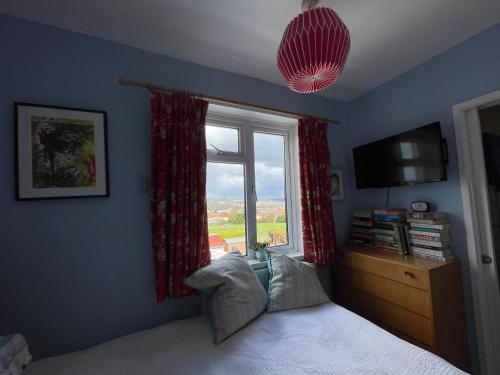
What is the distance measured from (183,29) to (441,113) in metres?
2.05

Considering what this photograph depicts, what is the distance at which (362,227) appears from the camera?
7.27 feet

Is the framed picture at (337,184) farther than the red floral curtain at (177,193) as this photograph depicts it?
Yes

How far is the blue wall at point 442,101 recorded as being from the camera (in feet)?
5.08

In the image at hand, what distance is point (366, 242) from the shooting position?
2.16m

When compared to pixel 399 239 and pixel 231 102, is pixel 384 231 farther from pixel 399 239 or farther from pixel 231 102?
pixel 231 102

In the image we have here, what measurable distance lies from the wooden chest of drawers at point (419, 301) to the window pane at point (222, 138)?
5.01ft

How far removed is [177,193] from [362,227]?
5.95ft

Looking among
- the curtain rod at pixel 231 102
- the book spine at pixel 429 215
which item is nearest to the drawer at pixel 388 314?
the book spine at pixel 429 215

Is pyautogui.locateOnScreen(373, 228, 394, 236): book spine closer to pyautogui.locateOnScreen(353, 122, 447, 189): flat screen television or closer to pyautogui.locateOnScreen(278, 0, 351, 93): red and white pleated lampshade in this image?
pyautogui.locateOnScreen(353, 122, 447, 189): flat screen television

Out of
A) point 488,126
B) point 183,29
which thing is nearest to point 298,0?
point 183,29

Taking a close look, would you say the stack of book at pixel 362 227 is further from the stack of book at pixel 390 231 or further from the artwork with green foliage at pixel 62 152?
the artwork with green foliage at pixel 62 152

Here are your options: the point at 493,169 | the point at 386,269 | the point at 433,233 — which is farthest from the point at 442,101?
the point at 386,269

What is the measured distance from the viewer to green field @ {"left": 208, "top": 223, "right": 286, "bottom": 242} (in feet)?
6.50

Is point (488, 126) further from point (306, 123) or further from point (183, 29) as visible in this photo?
point (183, 29)
